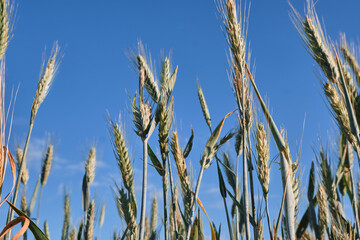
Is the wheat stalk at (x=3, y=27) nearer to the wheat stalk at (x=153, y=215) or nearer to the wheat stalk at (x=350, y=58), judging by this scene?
the wheat stalk at (x=350, y=58)

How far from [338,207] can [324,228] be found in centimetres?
21

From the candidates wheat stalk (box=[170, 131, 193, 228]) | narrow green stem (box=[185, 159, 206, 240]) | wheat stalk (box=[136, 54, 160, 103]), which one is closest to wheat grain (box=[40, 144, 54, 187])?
wheat stalk (box=[136, 54, 160, 103])

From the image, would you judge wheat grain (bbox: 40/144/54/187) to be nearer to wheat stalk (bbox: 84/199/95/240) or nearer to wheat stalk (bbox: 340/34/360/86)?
wheat stalk (bbox: 84/199/95/240)

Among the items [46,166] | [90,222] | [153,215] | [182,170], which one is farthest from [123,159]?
[153,215]

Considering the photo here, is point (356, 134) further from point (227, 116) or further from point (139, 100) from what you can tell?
point (139, 100)

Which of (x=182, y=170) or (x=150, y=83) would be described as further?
(x=150, y=83)

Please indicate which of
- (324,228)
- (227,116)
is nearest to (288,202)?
(227,116)

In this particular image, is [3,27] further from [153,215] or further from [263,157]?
[153,215]

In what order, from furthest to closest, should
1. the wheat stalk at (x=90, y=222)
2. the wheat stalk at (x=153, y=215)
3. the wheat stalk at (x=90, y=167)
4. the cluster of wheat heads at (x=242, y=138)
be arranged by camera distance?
the wheat stalk at (x=153, y=215), the wheat stalk at (x=90, y=167), the wheat stalk at (x=90, y=222), the cluster of wheat heads at (x=242, y=138)

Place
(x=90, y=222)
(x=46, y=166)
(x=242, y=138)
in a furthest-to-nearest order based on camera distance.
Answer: (x=46, y=166)
(x=90, y=222)
(x=242, y=138)

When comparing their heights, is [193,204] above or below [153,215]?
below

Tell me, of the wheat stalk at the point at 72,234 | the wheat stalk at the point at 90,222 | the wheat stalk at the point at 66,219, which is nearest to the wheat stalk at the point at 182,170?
the wheat stalk at the point at 90,222

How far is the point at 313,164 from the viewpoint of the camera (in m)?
3.28

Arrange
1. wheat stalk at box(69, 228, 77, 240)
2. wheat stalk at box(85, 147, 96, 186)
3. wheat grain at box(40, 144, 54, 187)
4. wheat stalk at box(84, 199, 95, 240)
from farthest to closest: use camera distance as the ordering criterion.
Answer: wheat stalk at box(69, 228, 77, 240) < wheat grain at box(40, 144, 54, 187) < wheat stalk at box(85, 147, 96, 186) < wheat stalk at box(84, 199, 95, 240)
